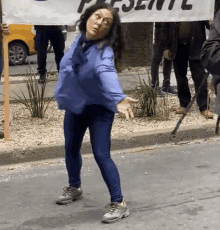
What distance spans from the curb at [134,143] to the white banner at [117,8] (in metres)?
1.41

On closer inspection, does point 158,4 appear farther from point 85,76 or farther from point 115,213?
point 115,213

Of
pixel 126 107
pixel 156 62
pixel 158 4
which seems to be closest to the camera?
pixel 126 107

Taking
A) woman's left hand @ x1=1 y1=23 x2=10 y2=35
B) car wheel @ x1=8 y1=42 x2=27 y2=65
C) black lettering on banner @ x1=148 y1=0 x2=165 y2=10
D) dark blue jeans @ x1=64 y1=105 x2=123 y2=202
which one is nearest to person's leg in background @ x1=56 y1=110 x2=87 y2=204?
dark blue jeans @ x1=64 y1=105 x2=123 y2=202

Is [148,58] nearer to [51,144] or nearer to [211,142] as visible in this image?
[211,142]

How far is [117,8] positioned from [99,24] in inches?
101

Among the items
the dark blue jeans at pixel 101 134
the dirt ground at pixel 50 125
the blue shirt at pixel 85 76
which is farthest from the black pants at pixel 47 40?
the blue shirt at pixel 85 76

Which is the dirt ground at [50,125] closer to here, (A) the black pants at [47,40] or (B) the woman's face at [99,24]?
(A) the black pants at [47,40]

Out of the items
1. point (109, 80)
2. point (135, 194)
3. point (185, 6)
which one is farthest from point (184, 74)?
point (109, 80)

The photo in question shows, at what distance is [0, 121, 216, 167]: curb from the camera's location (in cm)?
581

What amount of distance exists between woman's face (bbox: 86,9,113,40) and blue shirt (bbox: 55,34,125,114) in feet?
0.27

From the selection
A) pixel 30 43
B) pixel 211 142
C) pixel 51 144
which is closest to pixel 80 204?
pixel 51 144

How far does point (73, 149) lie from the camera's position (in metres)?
4.41

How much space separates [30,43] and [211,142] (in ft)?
31.7

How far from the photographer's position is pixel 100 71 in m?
3.89
